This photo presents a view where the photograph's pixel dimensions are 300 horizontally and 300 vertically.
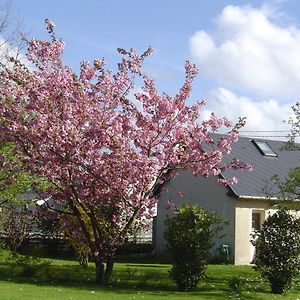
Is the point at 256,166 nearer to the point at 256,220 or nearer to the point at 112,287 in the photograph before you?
the point at 256,220

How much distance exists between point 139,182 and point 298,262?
15.8ft

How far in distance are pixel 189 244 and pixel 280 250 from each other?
2458 mm

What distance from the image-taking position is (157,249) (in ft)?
105

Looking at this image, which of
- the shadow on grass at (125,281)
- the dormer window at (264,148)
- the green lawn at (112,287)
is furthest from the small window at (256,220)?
the shadow on grass at (125,281)

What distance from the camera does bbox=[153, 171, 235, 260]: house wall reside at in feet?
91.1

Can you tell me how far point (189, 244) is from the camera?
50.9ft

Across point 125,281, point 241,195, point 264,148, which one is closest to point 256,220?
point 241,195

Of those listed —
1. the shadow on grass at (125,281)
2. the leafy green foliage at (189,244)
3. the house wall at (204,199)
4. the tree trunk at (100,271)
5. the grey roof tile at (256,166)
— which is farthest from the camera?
the grey roof tile at (256,166)

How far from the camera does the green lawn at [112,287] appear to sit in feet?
43.6

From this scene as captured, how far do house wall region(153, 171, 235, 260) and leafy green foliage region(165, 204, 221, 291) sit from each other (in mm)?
10400

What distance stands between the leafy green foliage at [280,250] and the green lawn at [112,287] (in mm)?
457

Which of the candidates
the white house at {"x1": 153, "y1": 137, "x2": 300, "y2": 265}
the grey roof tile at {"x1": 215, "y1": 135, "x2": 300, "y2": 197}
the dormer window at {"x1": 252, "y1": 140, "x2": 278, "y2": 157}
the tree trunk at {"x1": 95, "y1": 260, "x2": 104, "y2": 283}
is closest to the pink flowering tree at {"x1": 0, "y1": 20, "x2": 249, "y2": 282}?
the tree trunk at {"x1": 95, "y1": 260, "x2": 104, "y2": 283}

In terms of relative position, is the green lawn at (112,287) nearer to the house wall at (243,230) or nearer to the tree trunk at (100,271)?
the tree trunk at (100,271)

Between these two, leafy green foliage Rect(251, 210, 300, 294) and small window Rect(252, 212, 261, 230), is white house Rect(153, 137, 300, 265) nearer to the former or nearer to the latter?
small window Rect(252, 212, 261, 230)
